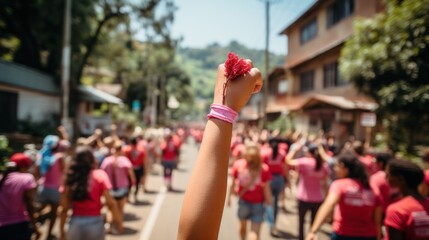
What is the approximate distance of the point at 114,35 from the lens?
3247cm

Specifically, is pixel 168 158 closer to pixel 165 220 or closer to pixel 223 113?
pixel 165 220

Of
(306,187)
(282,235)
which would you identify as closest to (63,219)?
(306,187)

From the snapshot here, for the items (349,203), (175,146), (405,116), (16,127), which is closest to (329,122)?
(405,116)

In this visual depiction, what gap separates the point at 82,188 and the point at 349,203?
3.11m

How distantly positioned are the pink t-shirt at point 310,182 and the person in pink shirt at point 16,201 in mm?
4175

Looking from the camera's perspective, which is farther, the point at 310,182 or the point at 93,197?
the point at 310,182

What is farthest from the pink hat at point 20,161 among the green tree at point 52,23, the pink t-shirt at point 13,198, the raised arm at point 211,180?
the green tree at point 52,23

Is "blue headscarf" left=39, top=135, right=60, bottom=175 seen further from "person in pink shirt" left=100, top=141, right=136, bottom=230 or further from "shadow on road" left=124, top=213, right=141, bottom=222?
"shadow on road" left=124, top=213, right=141, bottom=222

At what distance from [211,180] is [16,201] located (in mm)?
4045

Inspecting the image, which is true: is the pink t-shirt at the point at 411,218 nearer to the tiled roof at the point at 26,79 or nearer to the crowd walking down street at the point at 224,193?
the crowd walking down street at the point at 224,193

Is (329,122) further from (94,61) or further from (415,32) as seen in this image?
(94,61)

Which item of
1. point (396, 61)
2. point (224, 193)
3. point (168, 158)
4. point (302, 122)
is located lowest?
point (168, 158)

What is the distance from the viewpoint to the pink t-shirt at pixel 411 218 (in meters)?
2.89

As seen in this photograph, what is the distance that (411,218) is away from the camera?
293 cm
